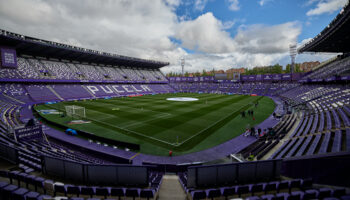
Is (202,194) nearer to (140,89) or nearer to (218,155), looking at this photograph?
(218,155)

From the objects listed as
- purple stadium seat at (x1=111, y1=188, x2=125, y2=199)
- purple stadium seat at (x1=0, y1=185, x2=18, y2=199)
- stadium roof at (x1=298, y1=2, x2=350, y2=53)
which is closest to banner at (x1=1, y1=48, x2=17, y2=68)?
purple stadium seat at (x1=0, y1=185, x2=18, y2=199)

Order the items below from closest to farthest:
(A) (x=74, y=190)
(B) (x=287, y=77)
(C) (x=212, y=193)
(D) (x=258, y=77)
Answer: (C) (x=212, y=193) < (A) (x=74, y=190) < (B) (x=287, y=77) < (D) (x=258, y=77)

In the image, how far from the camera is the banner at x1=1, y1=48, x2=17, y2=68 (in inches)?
1857

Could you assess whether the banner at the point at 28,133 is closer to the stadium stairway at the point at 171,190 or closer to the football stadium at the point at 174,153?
the football stadium at the point at 174,153

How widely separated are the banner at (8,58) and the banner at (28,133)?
51939 mm

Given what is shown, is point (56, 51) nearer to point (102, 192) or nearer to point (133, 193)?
point (102, 192)

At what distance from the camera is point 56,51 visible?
61.7 metres

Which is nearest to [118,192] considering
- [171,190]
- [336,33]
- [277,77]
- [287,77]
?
[171,190]

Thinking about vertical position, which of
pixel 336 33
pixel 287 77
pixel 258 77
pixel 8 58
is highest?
pixel 336 33

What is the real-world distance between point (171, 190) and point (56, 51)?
74.6 metres

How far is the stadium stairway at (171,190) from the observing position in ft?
25.5

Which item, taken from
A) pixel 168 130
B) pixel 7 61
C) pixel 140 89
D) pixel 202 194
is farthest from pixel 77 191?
pixel 140 89

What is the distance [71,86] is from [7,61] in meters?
18.2

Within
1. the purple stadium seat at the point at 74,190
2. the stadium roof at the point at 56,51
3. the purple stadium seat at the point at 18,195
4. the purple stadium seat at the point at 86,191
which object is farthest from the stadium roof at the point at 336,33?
the stadium roof at the point at 56,51
